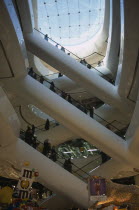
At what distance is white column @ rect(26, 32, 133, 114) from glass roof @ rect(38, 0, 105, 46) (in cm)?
780

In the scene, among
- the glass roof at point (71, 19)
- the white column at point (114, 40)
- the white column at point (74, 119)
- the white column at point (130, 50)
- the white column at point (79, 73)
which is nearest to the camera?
the white column at point (130, 50)

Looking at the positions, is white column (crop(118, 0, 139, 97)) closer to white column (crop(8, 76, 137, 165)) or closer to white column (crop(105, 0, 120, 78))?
white column (crop(8, 76, 137, 165))

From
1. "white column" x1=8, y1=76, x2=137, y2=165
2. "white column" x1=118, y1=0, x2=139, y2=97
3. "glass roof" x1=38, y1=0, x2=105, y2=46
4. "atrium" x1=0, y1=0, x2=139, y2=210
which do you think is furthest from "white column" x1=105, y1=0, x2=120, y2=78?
"glass roof" x1=38, y1=0, x2=105, y2=46

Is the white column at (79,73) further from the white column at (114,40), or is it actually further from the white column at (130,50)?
the white column at (114,40)

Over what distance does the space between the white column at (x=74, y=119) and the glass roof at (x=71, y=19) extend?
1041 cm

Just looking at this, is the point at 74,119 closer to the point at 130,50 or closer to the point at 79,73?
the point at 79,73

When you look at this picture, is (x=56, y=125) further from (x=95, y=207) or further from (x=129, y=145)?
(x=95, y=207)

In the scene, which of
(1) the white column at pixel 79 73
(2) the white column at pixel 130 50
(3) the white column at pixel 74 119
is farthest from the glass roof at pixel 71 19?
(3) the white column at pixel 74 119

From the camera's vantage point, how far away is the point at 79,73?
10.5 metres

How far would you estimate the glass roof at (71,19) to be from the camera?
58.3 ft

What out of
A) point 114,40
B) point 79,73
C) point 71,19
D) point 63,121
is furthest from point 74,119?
point 71,19

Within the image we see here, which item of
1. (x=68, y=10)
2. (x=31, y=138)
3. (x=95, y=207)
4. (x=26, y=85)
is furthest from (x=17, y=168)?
(x=68, y=10)

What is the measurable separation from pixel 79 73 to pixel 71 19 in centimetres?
1065

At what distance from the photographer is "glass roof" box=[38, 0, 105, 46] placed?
17.8 m
